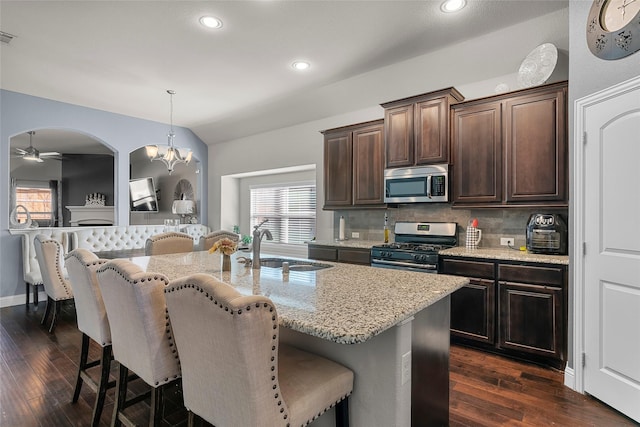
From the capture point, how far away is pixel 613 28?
2.12 meters

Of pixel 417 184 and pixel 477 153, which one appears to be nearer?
pixel 477 153

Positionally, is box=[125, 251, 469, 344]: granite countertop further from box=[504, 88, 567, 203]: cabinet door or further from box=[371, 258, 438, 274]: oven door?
box=[504, 88, 567, 203]: cabinet door

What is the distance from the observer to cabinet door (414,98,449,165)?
3.40 metres

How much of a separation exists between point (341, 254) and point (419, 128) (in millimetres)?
1676

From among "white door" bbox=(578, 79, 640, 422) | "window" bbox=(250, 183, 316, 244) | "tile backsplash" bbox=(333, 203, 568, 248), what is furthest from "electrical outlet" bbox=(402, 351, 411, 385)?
"window" bbox=(250, 183, 316, 244)

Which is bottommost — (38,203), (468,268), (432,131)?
(468,268)

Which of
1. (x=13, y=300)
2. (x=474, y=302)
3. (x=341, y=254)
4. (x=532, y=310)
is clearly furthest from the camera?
(x=13, y=300)

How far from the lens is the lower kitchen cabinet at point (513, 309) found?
8.52 ft

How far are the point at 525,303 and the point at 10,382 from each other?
158 inches

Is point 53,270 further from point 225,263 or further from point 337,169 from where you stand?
point 337,169

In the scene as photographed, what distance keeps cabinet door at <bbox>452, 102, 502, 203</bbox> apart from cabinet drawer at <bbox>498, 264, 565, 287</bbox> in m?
0.69

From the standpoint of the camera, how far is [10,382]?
8.11ft

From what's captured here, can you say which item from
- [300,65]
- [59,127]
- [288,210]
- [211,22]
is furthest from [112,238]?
[300,65]

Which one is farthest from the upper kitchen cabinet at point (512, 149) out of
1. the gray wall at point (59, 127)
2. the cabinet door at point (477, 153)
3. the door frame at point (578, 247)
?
the gray wall at point (59, 127)
